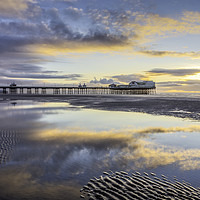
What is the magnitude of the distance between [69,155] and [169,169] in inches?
152

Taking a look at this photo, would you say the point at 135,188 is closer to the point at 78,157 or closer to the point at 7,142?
the point at 78,157

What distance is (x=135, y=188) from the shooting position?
5.07m

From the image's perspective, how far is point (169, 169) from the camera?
6.44 meters

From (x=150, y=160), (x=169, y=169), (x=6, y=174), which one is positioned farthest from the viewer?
(x=150, y=160)

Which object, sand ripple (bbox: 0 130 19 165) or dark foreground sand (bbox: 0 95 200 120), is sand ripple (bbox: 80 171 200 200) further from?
dark foreground sand (bbox: 0 95 200 120)

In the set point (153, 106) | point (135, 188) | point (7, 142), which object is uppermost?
point (153, 106)

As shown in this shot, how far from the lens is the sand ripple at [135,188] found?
15.2 feet

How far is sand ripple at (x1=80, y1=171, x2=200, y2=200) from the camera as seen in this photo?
4.64 meters

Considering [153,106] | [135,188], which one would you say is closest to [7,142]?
[135,188]

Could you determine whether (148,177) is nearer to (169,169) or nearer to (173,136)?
(169,169)

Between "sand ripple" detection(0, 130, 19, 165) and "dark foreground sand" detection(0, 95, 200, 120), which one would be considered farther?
"dark foreground sand" detection(0, 95, 200, 120)

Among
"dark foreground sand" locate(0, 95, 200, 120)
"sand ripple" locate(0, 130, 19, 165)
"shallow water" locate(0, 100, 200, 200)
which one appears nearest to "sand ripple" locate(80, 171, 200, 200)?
"shallow water" locate(0, 100, 200, 200)

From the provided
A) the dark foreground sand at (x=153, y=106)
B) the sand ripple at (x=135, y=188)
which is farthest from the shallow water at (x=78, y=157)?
the dark foreground sand at (x=153, y=106)

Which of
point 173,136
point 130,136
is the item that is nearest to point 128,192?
point 130,136
